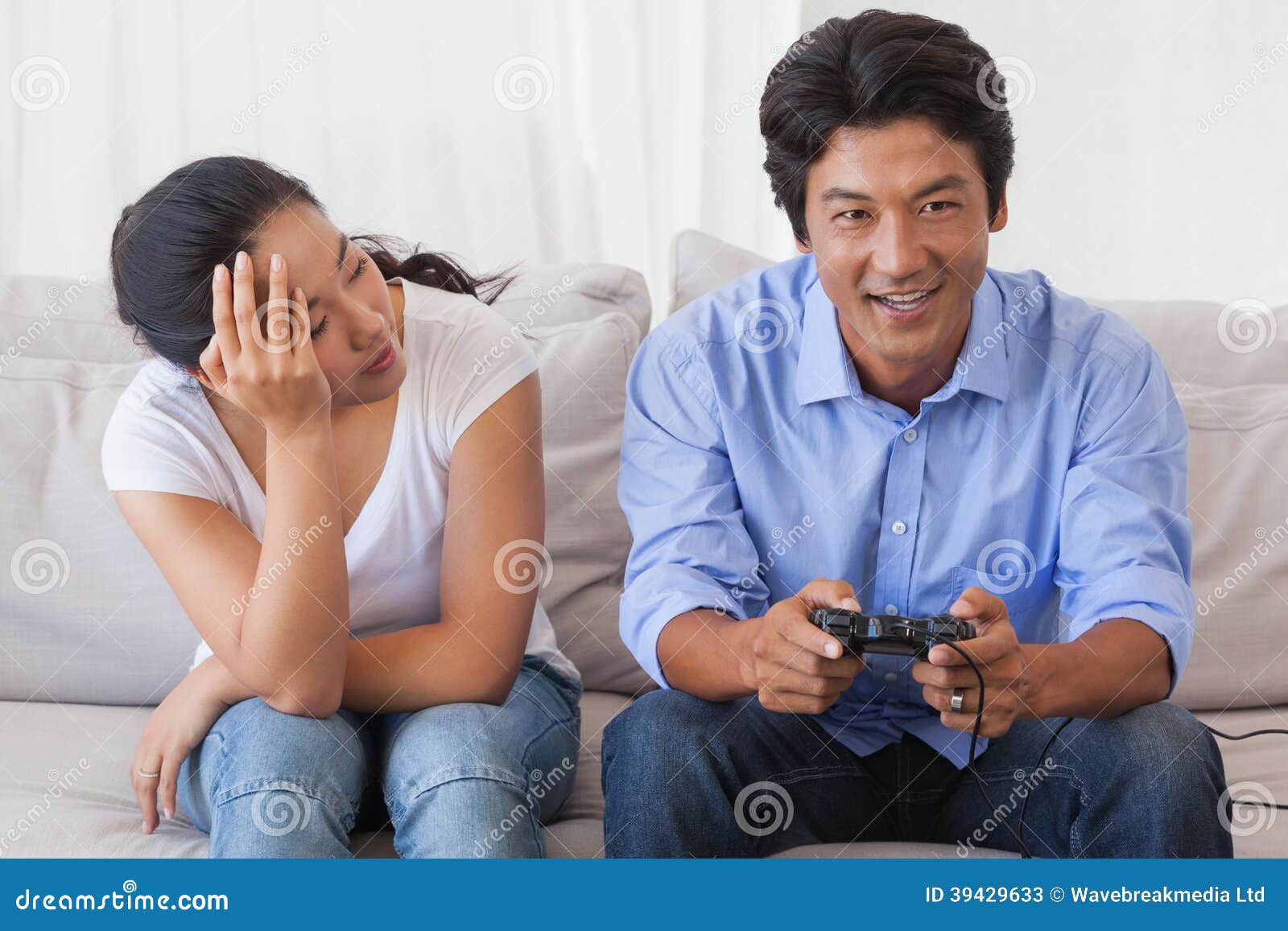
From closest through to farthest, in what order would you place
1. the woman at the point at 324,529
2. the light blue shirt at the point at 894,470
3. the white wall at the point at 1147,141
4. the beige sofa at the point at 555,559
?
Result: the woman at the point at 324,529, the light blue shirt at the point at 894,470, the beige sofa at the point at 555,559, the white wall at the point at 1147,141

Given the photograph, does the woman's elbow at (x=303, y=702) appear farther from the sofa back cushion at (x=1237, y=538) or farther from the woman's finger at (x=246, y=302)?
the sofa back cushion at (x=1237, y=538)

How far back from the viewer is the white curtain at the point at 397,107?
2135 millimetres

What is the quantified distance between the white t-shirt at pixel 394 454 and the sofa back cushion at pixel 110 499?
25 cm

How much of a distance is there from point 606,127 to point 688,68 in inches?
7.5

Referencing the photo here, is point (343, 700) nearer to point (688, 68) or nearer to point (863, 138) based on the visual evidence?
point (863, 138)

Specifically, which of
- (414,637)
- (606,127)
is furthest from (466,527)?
(606,127)

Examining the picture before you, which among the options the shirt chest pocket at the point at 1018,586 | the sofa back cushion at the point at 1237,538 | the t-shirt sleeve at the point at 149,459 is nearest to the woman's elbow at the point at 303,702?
the t-shirt sleeve at the point at 149,459

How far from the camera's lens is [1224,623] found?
157 cm

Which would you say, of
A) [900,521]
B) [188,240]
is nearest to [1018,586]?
[900,521]

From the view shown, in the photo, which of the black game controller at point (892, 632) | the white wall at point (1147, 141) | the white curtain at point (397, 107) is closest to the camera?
the black game controller at point (892, 632)

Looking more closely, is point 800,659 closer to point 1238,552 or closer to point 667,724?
point 667,724

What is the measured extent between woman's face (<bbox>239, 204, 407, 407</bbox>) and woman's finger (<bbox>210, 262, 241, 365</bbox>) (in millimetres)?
28

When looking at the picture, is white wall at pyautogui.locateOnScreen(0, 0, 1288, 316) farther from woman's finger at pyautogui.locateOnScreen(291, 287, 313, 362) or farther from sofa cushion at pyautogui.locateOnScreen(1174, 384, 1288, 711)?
woman's finger at pyautogui.locateOnScreen(291, 287, 313, 362)

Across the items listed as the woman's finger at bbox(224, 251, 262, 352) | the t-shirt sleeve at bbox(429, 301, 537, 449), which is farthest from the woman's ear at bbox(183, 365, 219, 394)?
the t-shirt sleeve at bbox(429, 301, 537, 449)
